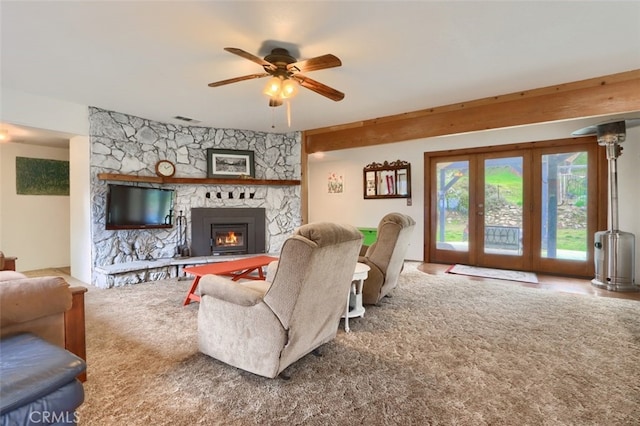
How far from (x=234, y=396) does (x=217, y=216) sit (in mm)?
3797

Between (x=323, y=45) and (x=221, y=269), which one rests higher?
(x=323, y=45)

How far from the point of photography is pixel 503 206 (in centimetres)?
520

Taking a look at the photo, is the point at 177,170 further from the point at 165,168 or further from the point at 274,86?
the point at 274,86

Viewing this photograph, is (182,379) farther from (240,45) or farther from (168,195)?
(168,195)

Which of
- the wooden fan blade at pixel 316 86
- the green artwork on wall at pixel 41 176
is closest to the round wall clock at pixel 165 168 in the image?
the green artwork on wall at pixel 41 176

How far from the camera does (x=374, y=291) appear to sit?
321cm

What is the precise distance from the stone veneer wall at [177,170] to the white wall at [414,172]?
1541 millimetres

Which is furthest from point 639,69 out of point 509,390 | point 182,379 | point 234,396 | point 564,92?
point 182,379

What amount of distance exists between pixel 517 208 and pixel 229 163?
4953 mm

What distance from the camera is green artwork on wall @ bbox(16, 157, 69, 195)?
16.4 ft

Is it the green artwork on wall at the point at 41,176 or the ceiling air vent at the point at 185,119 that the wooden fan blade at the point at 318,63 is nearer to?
the ceiling air vent at the point at 185,119

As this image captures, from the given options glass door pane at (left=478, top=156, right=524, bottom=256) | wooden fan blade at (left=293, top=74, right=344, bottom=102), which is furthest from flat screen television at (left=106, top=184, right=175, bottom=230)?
glass door pane at (left=478, top=156, right=524, bottom=256)

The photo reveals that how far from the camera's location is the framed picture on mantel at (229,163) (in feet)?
17.0

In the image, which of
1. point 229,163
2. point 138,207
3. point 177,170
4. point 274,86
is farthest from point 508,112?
point 138,207
